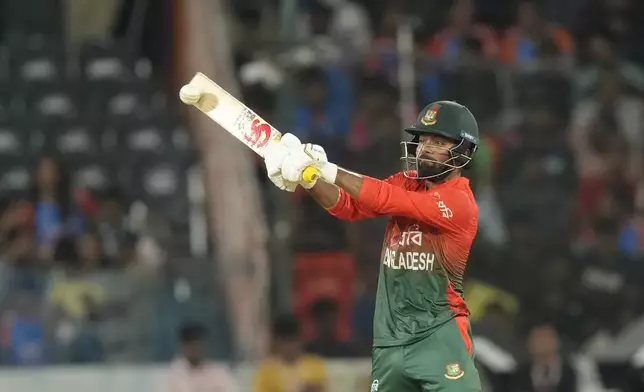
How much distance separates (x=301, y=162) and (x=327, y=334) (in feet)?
14.6

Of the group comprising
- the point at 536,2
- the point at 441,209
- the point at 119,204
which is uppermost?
the point at 536,2

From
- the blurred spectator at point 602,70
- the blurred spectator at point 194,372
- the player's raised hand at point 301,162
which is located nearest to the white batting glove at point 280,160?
the player's raised hand at point 301,162

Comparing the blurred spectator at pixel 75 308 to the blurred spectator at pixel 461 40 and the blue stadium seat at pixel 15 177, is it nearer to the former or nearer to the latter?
the blue stadium seat at pixel 15 177

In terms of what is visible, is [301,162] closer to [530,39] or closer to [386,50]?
[386,50]

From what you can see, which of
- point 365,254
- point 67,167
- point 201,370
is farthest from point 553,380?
point 67,167

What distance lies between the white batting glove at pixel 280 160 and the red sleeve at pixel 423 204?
0.31 meters

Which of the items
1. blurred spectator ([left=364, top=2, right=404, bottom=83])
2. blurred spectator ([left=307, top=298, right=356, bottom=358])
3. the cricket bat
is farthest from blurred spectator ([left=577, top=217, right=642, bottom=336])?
the cricket bat

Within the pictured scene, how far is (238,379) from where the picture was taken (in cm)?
945

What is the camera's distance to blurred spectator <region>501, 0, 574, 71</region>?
12492 mm

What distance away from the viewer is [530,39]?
41.9ft

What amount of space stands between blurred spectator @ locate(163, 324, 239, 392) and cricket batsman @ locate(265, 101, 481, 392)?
3375mm

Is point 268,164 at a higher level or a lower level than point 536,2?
lower

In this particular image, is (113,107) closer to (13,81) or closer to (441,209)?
(13,81)

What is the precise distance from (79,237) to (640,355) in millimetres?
4109
